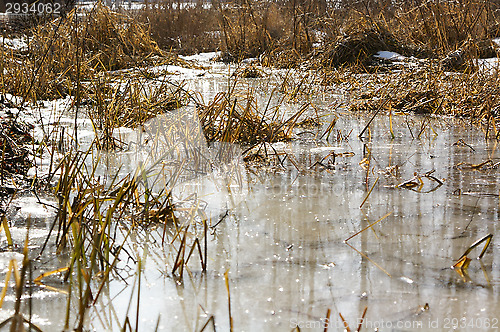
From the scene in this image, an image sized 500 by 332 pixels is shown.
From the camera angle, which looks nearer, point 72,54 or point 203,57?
point 72,54

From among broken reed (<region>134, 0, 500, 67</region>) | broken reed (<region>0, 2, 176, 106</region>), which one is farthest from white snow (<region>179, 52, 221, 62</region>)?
broken reed (<region>0, 2, 176, 106</region>)

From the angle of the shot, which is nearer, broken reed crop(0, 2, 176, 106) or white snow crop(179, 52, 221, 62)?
broken reed crop(0, 2, 176, 106)

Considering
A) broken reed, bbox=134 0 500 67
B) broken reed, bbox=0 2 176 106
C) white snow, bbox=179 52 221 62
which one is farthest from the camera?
white snow, bbox=179 52 221 62

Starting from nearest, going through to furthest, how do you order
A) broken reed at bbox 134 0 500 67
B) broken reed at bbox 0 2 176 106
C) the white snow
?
broken reed at bbox 0 2 176 106, broken reed at bbox 134 0 500 67, the white snow

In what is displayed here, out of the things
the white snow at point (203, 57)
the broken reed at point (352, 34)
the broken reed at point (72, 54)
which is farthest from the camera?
the white snow at point (203, 57)

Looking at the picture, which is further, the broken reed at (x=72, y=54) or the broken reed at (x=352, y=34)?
the broken reed at (x=352, y=34)

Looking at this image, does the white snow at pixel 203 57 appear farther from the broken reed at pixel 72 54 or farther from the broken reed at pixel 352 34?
the broken reed at pixel 72 54

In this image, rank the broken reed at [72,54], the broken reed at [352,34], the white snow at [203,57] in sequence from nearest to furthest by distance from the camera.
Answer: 1. the broken reed at [72,54]
2. the broken reed at [352,34]
3. the white snow at [203,57]

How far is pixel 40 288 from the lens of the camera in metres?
1.28

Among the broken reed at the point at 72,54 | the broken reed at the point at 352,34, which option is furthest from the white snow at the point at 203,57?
the broken reed at the point at 72,54

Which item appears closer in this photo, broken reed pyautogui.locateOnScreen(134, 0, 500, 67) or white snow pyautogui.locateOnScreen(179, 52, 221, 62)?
broken reed pyautogui.locateOnScreen(134, 0, 500, 67)

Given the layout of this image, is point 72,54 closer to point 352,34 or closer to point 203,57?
point 203,57

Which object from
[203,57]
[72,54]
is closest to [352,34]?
[203,57]

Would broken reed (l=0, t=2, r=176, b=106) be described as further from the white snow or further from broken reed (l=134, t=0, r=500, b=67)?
broken reed (l=134, t=0, r=500, b=67)
